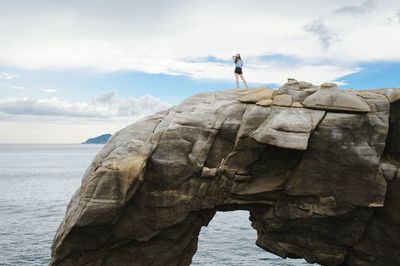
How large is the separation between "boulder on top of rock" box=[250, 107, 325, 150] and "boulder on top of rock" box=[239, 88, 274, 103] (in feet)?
6.60

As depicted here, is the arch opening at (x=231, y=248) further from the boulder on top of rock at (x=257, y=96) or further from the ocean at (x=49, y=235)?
the boulder on top of rock at (x=257, y=96)

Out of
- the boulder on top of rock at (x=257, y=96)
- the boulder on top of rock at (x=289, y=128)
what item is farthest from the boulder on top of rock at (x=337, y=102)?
the boulder on top of rock at (x=257, y=96)

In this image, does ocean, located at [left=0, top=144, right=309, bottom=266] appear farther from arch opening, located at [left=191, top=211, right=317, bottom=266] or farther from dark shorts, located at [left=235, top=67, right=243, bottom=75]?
dark shorts, located at [left=235, top=67, right=243, bottom=75]

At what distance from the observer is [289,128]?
23750mm

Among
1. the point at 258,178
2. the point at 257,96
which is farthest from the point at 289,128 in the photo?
the point at 258,178

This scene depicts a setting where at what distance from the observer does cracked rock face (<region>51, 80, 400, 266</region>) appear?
24188mm

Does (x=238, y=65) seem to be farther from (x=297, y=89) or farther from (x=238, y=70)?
(x=297, y=89)

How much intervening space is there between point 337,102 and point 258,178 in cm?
665

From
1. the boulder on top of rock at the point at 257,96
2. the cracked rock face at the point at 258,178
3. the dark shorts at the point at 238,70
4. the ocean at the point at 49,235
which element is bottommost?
the ocean at the point at 49,235

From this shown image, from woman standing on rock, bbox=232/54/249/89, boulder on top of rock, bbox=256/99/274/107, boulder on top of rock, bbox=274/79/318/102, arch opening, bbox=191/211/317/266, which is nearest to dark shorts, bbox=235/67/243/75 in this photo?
woman standing on rock, bbox=232/54/249/89

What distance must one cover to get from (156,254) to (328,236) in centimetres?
1120

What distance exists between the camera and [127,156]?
24469 mm

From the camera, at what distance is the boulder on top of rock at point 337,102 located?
2450 cm

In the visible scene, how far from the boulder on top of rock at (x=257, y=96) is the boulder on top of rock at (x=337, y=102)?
2454mm
